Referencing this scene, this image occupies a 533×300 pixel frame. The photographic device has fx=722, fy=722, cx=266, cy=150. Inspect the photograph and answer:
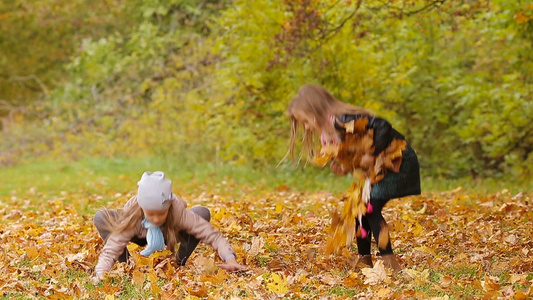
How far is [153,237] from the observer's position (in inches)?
168

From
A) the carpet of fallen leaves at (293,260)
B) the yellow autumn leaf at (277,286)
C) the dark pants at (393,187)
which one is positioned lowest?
the carpet of fallen leaves at (293,260)

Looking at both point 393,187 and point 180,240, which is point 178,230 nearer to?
point 180,240

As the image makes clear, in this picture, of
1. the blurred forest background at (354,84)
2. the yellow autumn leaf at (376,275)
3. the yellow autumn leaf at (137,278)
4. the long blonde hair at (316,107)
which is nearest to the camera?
the yellow autumn leaf at (376,275)

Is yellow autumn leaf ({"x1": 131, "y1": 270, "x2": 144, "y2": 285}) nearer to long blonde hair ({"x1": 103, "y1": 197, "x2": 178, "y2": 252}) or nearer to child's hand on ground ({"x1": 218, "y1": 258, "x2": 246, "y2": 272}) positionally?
long blonde hair ({"x1": 103, "y1": 197, "x2": 178, "y2": 252})

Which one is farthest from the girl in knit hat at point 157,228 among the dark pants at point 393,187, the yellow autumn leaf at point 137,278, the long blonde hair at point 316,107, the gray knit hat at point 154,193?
the dark pants at point 393,187

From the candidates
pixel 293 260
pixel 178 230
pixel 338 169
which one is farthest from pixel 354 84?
pixel 178 230

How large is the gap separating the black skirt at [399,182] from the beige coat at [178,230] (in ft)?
3.03

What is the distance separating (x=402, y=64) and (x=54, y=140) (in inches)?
482

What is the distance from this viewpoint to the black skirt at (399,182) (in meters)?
4.18

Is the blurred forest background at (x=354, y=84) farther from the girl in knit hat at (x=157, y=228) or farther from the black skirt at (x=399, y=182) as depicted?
the girl in knit hat at (x=157, y=228)

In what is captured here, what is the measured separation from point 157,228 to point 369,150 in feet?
4.34

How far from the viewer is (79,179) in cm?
1312

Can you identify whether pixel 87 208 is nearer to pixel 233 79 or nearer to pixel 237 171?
pixel 233 79

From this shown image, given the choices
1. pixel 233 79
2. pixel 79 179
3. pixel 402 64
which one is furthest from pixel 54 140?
pixel 402 64
